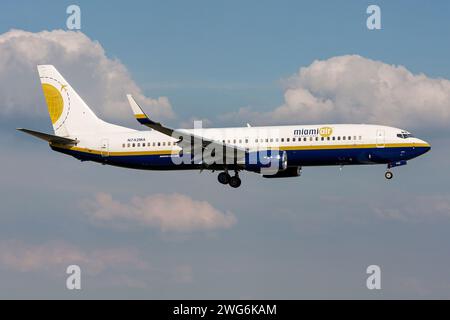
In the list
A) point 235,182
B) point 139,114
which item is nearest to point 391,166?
point 235,182

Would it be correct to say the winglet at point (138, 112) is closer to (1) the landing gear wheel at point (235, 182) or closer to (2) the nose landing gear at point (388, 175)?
(1) the landing gear wheel at point (235, 182)

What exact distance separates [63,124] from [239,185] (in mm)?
18645

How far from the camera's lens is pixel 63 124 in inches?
3189

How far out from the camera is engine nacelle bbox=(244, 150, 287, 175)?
229 ft

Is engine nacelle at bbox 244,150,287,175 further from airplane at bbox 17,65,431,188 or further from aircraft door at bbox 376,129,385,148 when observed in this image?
aircraft door at bbox 376,129,385,148

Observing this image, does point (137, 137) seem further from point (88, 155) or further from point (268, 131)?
point (268, 131)

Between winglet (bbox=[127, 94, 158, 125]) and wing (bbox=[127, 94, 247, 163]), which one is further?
wing (bbox=[127, 94, 247, 163])

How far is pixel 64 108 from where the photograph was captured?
81750mm

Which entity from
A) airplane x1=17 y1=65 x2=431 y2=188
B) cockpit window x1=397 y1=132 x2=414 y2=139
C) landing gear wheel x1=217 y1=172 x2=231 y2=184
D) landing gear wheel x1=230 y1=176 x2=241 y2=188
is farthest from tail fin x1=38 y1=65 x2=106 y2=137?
cockpit window x1=397 y1=132 x2=414 y2=139

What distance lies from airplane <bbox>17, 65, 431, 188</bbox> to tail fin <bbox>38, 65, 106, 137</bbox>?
0.47 ft

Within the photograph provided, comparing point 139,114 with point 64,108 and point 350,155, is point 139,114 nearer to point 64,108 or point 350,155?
point 350,155

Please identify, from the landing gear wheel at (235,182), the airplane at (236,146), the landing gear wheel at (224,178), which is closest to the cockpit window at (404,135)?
the airplane at (236,146)

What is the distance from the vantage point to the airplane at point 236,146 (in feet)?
229
